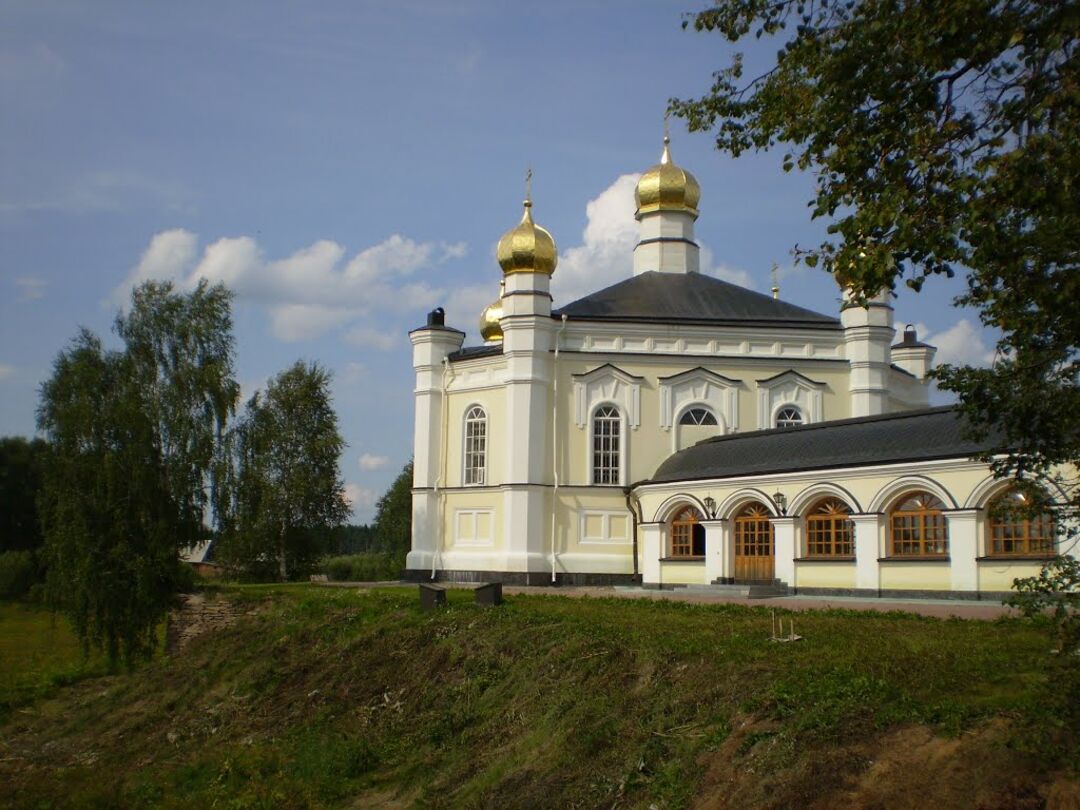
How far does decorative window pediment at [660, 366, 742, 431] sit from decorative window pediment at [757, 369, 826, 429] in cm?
74

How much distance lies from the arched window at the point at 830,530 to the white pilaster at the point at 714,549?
2.39 meters

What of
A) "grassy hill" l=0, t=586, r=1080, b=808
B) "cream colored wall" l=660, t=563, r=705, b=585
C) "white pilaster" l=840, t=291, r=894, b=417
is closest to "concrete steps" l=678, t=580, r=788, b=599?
"cream colored wall" l=660, t=563, r=705, b=585

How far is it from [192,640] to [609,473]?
1167 centimetres

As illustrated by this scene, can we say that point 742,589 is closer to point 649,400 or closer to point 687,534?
point 687,534

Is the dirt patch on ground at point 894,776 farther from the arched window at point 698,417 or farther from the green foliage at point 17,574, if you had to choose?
the green foliage at point 17,574

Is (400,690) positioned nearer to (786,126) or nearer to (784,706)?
(784,706)

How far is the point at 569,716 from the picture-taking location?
12.2 metres

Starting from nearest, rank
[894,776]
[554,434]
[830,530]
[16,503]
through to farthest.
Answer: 1. [894,776]
2. [830,530]
3. [554,434]
4. [16,503]

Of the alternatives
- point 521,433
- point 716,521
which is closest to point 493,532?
point 521,433

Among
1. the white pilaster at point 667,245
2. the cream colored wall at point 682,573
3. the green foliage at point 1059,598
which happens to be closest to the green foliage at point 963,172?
the green foliage at point 1059,598

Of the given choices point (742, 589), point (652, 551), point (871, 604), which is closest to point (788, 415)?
point (652, 551)

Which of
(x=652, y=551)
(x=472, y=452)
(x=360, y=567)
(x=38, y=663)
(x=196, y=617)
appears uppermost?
(x=472, y=452)

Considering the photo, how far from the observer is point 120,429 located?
2467 cm

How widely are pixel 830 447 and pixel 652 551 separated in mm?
5783
